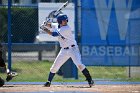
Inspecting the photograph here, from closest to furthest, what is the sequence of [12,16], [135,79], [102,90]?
[102,90], [135,79], [12,16]

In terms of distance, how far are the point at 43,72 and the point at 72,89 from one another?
4.91m

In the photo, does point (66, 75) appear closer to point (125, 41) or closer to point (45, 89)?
point (125, 41)

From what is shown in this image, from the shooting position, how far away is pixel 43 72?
18.3m

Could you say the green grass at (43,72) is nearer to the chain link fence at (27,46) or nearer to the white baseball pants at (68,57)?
the chain link fence at (27,46)

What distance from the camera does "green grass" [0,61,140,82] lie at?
55.2 feet

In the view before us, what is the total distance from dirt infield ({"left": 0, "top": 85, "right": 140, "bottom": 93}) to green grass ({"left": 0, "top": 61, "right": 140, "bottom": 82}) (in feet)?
6.72

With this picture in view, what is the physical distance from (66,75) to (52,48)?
346 cm

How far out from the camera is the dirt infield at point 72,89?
13.1 metres

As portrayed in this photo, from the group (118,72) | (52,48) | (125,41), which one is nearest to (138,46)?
(125,41)

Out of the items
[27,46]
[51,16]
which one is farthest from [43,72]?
[51,16]

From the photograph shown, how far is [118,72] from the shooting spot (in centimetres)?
1886

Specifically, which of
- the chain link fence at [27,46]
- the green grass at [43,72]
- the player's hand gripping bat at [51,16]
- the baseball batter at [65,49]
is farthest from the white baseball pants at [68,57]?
the chain link fence at [27,46]

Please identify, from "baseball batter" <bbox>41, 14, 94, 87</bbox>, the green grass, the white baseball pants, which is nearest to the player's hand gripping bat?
"baseball batter" <bbox>41, 14, 94, 87</bbox>

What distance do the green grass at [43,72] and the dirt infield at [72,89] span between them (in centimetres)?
205
